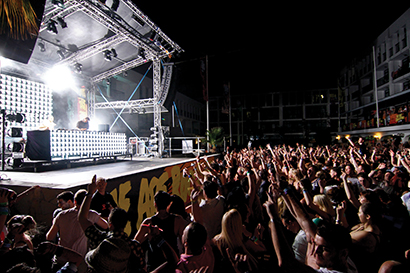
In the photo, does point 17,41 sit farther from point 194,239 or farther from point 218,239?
point 218,239

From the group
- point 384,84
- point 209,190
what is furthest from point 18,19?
point 384,84

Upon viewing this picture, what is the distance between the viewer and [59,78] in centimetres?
A: 1253

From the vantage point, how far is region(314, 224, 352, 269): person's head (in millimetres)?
1607

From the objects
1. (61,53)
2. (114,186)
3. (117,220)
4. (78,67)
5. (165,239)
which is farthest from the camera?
(78,67)

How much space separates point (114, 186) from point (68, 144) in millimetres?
3997

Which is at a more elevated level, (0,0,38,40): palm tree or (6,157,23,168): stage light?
(0,0,38,40): palm tree

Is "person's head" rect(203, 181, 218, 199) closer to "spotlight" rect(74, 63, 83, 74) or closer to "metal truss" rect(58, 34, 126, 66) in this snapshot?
"metal truss" rect(58, 34, 126, 66)

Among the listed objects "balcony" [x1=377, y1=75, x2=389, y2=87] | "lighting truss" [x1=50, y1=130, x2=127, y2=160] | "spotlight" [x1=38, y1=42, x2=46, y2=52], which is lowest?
"lighting truss" [x1=50, y1=130, x2=127, y2=160]

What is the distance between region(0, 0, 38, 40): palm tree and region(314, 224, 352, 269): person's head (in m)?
5.45

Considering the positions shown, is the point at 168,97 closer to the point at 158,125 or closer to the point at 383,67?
the point at 158,125

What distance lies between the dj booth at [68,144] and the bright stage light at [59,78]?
5.45 metres

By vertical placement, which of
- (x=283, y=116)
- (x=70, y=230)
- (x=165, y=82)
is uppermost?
(x=283, y=116)

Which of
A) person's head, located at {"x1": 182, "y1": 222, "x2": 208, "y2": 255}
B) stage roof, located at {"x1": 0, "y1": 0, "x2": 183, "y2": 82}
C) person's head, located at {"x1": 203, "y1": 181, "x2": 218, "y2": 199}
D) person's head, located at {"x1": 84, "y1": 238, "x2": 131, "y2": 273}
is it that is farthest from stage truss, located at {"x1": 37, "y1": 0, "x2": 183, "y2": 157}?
person's head, located at {"x1": 182, "y1": 222, "x2": 208, "y2": 255}

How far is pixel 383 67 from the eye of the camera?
25.7 metres
